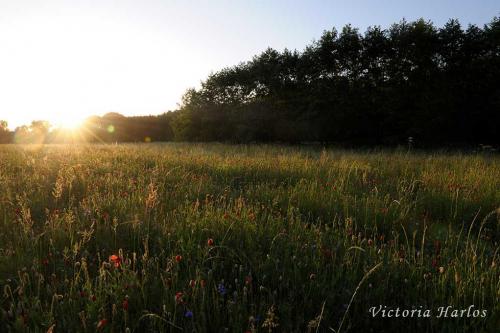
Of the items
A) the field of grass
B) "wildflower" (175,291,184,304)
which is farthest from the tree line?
"wildflower" (175,291,184,304)

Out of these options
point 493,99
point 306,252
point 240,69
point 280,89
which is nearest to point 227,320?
point 306,252

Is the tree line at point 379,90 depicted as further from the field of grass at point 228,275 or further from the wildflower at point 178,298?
the wildflower at point 178,298

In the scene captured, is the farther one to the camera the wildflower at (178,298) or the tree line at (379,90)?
the tree line at (379,90)

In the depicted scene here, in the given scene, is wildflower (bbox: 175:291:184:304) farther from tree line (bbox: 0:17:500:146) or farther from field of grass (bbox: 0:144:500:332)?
tree line (bbox: 0:17:500:146)

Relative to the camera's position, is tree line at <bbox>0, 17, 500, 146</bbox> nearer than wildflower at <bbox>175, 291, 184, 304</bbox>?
No

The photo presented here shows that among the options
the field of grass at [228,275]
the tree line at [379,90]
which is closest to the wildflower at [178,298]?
the field of grass at [228,275]

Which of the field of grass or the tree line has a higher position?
the tree line

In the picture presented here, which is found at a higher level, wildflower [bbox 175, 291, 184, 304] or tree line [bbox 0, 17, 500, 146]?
tree line [bbox 0, 17, 500, 146]

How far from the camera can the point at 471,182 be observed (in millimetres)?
5906

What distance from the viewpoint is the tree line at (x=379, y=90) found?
18938 mm

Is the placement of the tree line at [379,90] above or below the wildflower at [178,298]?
above

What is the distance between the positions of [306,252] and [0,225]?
281 centimetres

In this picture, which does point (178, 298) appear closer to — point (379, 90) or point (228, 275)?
point (228, 275)

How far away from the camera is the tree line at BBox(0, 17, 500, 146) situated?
1894cm
